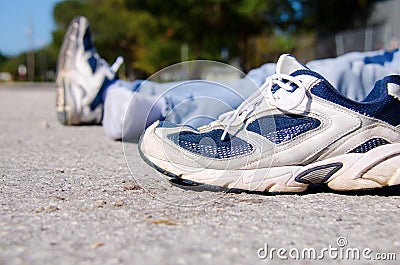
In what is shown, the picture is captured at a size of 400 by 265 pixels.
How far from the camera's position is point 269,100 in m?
1.15

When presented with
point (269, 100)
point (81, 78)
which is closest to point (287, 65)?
point (269, 100)

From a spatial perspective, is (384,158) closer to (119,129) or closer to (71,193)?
(71,193)

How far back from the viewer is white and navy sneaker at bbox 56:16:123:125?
246 centimetres

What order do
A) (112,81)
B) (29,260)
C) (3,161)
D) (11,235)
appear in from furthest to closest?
1. (112,81)
2. (3,161)
3. (11,235)
4. (29,260)

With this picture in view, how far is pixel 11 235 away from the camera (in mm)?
837

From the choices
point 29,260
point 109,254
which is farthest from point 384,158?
point 29,260

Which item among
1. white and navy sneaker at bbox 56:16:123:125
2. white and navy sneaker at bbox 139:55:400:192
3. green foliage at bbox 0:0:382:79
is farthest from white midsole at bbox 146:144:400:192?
A: green foliage at bbox 0:0:382:79

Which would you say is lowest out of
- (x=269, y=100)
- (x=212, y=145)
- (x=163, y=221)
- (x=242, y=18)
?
(x=163, y=221)

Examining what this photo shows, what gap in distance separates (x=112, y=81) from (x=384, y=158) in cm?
171

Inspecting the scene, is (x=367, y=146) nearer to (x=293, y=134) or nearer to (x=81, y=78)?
(x=293, y=134)

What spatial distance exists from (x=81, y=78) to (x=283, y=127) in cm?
159
